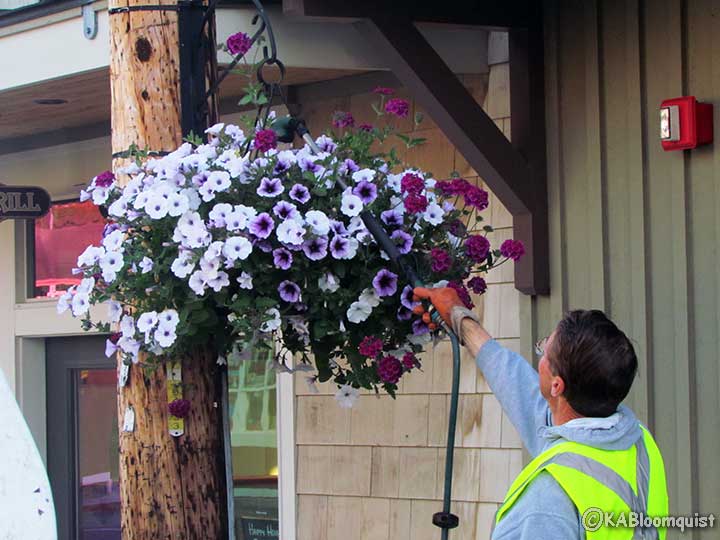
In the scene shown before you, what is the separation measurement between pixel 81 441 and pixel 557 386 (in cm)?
579

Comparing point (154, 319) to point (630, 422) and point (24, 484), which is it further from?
point (630, 422)

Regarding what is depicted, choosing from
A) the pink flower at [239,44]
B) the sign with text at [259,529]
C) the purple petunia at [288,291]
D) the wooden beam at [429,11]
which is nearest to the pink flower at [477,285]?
the purple petunia at [288,291]

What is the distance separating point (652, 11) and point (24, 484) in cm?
298

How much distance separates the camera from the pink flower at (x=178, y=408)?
2994 millimetres

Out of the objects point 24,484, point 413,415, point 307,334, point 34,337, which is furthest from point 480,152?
point 34,337

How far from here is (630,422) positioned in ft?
7.32

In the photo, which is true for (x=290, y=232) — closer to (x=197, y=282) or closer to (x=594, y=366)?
(x=197, y=282)

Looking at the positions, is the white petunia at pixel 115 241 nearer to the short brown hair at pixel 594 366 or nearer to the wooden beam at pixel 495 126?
the short brown hair at pixel 594 366

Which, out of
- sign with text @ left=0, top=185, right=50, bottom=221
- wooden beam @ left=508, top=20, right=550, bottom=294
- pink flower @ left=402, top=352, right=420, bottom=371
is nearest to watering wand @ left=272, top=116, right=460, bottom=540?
pink flower @ left=402, top=352, right=420, bottom=371

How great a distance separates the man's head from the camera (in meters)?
2.21

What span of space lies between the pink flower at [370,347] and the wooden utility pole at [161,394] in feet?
1.72

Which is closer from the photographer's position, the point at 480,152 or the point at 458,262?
the point at 458,262

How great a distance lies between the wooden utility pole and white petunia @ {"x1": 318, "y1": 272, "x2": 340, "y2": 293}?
1.49 ft

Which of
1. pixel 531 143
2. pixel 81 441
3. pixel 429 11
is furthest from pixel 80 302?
pixel 81 441
